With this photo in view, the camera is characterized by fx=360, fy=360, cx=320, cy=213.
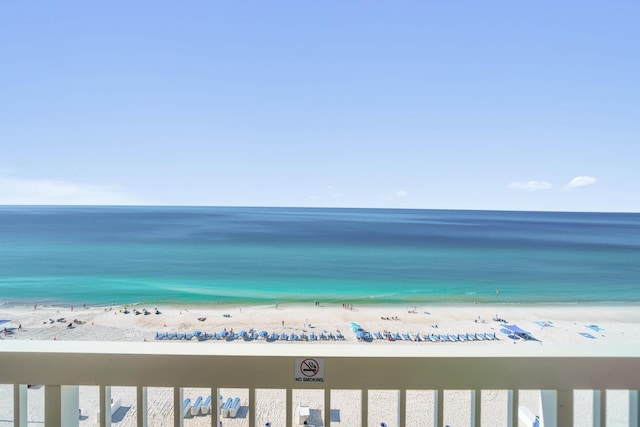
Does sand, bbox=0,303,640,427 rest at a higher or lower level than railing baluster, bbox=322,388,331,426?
lower

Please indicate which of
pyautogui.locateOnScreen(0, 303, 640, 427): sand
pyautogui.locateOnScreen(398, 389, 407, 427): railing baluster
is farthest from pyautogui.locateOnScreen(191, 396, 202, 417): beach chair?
pyautogui.locateOnScreen(0, 303, 640, 427): sand

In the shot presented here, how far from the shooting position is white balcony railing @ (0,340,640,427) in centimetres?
64

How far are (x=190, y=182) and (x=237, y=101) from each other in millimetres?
16740

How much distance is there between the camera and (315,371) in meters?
0.64

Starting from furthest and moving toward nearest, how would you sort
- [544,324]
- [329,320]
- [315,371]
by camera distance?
1. [329,320]
2. [544,324]
3. [315,371]

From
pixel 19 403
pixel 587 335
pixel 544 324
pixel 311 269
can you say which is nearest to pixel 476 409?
pixel 19 403

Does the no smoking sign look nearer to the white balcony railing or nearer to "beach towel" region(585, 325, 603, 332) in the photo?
the white balcony railing

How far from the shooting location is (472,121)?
25281 mm

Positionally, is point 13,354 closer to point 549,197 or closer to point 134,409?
point 134,409

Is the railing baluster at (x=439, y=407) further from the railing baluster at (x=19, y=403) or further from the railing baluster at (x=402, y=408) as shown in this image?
the railing baluster at (x=19, y=403)

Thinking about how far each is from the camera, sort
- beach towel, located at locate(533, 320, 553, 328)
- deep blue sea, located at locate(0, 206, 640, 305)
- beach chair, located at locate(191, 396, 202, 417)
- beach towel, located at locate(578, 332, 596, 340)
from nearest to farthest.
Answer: beach chair, located at locate(191, 396, 202, 417) < beach towel, located at locate(578, 332, 596, 340) < beach towel, located at locate(533, 320, 553, 328) < deep blue sea, located at locate(0, 206, 640, 305)

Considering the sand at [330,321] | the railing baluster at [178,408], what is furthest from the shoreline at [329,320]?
the railing baluster at [178,408]

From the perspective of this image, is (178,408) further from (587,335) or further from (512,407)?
(587,335)

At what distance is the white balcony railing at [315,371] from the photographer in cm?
64
